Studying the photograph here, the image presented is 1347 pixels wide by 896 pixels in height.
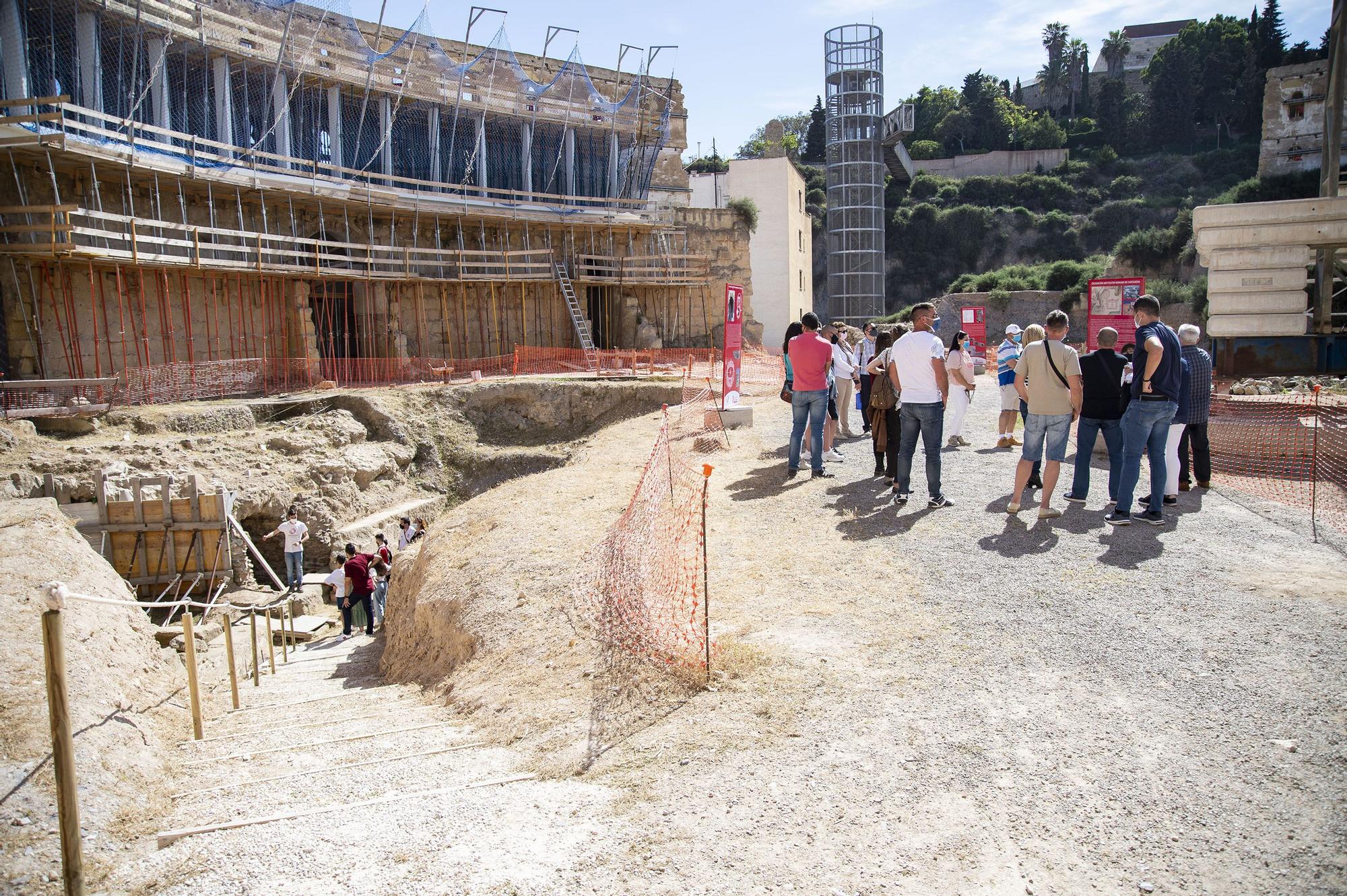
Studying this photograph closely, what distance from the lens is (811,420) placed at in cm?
1017

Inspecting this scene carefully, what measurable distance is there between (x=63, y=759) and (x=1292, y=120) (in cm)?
4990

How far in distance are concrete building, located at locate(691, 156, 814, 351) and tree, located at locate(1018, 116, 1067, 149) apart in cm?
3698

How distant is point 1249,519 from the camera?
26.0 ft

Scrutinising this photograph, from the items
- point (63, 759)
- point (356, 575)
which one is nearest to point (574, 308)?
point (356, 575)

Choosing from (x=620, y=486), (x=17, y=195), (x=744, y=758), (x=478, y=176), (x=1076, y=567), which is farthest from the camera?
(x=478, y=176)

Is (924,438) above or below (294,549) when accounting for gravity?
above

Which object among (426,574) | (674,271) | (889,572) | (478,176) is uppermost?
(478,176)

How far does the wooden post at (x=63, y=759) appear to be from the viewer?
3615 millimetres

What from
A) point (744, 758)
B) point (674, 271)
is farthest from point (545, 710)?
point (674, 271)

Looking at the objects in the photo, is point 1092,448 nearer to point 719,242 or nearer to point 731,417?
point 731,417

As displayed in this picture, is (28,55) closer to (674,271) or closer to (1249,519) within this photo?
(674,271)

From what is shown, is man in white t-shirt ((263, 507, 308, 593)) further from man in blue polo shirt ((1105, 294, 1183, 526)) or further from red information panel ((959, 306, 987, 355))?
red information panel ((959, 306, 987, 355))

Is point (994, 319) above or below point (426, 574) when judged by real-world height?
above

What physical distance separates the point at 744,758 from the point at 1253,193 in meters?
46.2
